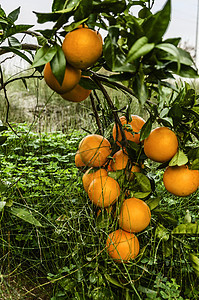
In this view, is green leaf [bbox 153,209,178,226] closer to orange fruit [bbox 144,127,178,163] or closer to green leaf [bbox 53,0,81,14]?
orange fruit [bbox 144,127,178,163]

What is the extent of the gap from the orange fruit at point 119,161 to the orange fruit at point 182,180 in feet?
0.35

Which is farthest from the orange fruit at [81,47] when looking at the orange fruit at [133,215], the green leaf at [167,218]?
the green leaf at [167,218]

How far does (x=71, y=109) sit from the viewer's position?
13.1ft

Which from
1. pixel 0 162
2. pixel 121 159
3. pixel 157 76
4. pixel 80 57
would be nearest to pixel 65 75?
pixel 80 57

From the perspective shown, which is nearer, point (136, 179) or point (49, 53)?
point (49, 53)

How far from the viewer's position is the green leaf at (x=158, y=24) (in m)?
0.45

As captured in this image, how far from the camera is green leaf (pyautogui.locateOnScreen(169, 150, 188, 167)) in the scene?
697 millimetres

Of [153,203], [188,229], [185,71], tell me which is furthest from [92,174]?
[185,71]

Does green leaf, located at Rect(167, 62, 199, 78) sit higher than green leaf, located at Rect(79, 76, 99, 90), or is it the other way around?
green leaf, located at Rect(167, 62, 199, 78)

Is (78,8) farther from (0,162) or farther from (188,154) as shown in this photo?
(0,162)

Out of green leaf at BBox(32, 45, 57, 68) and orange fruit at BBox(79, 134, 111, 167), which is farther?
orange fruit at BBox(79, 134, 111, 167)

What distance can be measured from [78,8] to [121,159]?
364 millimetres

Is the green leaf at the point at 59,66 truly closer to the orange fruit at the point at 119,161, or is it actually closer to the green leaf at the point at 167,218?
the orange fruit at the point at 119,161

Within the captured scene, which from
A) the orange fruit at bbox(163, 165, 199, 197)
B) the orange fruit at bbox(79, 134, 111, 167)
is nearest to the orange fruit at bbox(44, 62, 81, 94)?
the orange fruit at bbox(79, 134, 111, 167)
